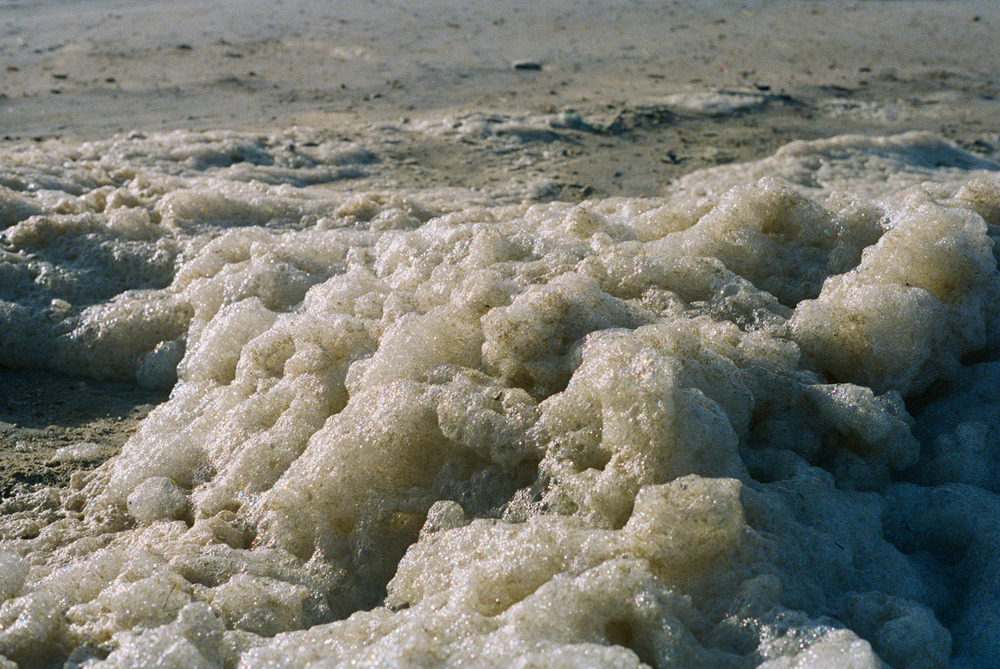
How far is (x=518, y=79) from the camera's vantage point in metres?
6.62

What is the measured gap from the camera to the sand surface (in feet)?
17.7

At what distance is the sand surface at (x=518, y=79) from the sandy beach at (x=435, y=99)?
2 centimetres

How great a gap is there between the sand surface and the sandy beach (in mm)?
24

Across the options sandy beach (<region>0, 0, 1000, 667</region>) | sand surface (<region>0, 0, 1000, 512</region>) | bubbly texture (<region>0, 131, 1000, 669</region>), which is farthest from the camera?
sand surface (<region>0, 0, 1000, 512</region>)

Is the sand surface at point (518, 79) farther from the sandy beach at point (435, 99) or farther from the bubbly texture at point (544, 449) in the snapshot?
the bubbly texture at point (544, 449)

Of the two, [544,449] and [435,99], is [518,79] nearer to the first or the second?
[435,99]

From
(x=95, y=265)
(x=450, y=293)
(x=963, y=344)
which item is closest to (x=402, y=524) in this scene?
(x=450, y=293)

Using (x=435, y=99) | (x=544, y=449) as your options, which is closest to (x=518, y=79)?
(x=435, y=99)

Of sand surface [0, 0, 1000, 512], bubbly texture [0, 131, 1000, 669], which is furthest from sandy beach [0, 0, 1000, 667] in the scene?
bubbly texture [0, 131, 1000, 669]

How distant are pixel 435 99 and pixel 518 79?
2.49 ft

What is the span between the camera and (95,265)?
3695mm

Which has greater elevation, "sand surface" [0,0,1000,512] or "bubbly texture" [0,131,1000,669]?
"sand surface" [0,0,1000,512]

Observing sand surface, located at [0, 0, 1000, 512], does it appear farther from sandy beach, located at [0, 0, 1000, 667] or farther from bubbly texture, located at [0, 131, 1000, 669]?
bubbly texture, located at [0, 131, 1000, 669]

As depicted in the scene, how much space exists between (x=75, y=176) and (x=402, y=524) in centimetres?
335
